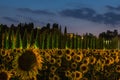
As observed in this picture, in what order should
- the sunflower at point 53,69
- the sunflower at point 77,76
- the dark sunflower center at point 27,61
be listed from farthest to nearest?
the sunflower at point 53,69 → the sunflower at point 77,76 → the dark sunflower center at point 27,61

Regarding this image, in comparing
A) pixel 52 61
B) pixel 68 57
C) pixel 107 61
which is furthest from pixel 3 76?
pixel 107 61

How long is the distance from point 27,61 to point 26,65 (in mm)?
151

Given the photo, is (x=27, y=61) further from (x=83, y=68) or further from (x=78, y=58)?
(x=78, y=58)

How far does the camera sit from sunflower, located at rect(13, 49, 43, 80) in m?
10.1

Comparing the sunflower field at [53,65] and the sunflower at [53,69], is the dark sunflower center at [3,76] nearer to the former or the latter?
the sunflower field at [53,65]

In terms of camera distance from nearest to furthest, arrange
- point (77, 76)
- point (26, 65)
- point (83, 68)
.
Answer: point (26, 65) → point (77, 76) → point (83, 68)

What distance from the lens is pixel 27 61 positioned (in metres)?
10.0

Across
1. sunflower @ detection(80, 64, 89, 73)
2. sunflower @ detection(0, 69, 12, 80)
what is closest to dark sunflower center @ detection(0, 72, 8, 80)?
sunflower @ detection(0, 69, 12, 80)

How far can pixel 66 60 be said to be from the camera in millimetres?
17281

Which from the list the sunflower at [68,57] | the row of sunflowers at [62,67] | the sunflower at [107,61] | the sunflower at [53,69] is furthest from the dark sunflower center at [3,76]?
the sunflower at [107,61]

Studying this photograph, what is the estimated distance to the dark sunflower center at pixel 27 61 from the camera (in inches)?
397

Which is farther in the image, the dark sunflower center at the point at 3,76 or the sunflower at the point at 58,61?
the sunflower at the point at 58,61

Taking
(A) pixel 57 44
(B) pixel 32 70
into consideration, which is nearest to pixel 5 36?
(A) pixel 57 44

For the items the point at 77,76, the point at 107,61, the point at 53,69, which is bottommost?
the point at 77,76
